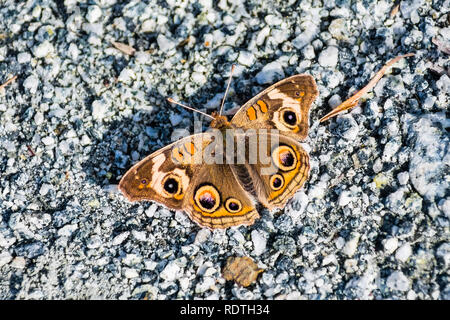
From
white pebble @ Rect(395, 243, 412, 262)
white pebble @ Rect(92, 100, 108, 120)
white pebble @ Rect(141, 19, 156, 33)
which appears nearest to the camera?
white pebble @ Rect(395, 243, 412, 262)

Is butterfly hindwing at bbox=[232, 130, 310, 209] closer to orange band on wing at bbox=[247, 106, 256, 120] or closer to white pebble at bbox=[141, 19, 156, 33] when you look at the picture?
orange band on wing at bbox=[247, 106, 256, 120]

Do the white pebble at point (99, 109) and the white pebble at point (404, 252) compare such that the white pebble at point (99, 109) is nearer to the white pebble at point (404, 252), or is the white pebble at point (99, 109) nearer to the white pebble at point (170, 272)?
the white pebble at point (170, 272)

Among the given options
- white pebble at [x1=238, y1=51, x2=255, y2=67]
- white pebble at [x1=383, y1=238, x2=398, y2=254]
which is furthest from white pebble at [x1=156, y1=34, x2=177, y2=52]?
white pebble at [x1=383, y1=238, x2=398, y2=254]

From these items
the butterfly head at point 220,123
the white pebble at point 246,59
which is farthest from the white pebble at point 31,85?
the white pebble at point 246,59

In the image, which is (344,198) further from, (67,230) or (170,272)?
(67,230)

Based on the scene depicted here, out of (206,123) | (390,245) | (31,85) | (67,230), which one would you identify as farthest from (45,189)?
(390,245)

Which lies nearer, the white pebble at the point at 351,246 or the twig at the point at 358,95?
the white pebble at the point at 351,246

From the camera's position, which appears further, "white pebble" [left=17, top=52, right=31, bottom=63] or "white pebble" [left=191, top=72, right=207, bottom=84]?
"white pebble" [left=17, top=52, right=31, bottom=63]

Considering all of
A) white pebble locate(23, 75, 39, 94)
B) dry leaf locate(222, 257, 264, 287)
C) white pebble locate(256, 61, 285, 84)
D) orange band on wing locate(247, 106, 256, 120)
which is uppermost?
white pebble locate(23, 75, 39, 94)
